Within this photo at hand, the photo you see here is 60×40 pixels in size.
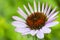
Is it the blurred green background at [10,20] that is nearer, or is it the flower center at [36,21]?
the flower center at [36,21]

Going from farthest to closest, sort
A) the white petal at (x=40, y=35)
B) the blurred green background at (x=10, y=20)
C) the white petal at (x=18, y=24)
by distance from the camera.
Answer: the blurred green background at (x=10, y=20) < the white petal at (x=18, y=24) < the white petal at (x=40, y=35)

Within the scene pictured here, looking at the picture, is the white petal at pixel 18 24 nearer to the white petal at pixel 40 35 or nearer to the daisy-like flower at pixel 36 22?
the daisy-like flower at pixel 36 22

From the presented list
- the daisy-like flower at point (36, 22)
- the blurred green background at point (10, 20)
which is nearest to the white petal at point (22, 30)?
the daisy-like flower at point (36, 22)

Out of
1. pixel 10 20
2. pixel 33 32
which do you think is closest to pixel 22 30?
pixel 33 32

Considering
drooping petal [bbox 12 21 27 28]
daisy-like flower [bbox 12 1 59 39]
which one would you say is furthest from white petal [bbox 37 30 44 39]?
drooping petal [bbox 12 21 27 28]

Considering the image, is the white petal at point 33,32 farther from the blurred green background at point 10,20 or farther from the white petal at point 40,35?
the blurred green background at point 10,20

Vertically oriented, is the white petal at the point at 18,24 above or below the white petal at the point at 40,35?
above

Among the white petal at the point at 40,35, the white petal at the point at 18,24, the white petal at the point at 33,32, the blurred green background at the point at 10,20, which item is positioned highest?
the blurred green background at the point at 10,20

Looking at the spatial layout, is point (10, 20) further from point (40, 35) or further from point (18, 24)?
point (40, 35)

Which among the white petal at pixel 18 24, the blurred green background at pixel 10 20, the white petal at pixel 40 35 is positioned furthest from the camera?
the blurred green background at pixel 10 20

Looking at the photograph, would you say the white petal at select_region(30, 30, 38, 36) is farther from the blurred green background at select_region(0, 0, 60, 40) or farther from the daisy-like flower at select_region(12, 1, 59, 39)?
the blurred green background at select_region(0, 0, 60, 40)
